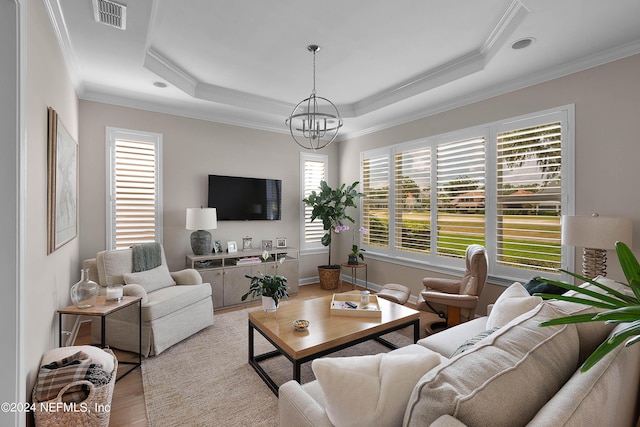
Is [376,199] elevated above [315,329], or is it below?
above

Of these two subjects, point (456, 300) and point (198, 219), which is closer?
point (456, 300)

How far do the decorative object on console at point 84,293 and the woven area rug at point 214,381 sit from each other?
739mm

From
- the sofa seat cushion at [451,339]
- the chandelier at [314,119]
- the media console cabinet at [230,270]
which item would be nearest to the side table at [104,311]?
the media console cabinet at [230,270]

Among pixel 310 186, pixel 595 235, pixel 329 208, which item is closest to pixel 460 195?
pixel 595 235

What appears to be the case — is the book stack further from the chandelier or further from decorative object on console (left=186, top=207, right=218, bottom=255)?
the chandelier

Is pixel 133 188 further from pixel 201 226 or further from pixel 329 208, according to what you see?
pixel 329 208

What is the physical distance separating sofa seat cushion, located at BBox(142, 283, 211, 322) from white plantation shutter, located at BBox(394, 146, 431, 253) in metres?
2.82

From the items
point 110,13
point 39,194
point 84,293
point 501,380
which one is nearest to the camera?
point 501,380

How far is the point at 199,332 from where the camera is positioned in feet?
11.1

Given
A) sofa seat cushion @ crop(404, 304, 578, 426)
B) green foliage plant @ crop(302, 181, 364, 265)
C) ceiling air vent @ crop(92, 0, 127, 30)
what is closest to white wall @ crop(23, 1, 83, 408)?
ceiling air vent @ crop(92, 0, 127, 30)

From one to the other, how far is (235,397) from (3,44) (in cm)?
244

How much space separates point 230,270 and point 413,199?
2.76m

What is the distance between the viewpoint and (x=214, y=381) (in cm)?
247

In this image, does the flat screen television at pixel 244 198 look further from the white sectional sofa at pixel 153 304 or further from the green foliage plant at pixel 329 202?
the white sectional sofa at pixel 153 304
